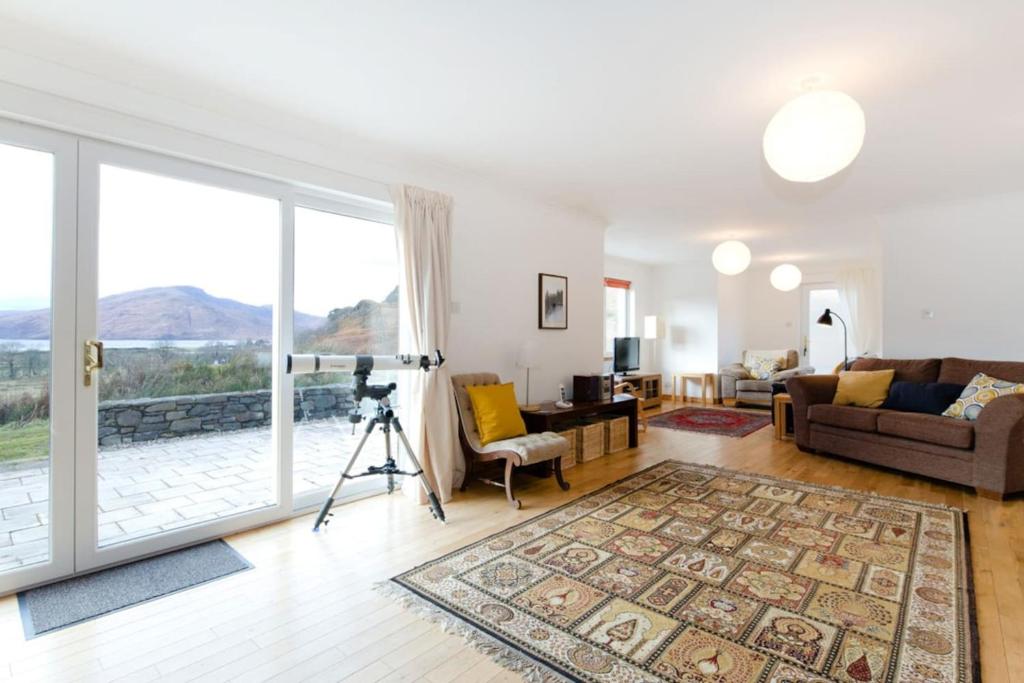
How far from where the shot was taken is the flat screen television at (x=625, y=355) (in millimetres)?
7488

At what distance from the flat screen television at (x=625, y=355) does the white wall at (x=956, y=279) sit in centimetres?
325

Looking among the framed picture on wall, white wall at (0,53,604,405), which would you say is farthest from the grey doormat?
the framed picture on wall

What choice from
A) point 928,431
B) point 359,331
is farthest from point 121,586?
point 928,431

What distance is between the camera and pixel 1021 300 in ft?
14.9

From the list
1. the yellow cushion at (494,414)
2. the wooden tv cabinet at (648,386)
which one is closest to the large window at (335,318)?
the yellow cushion at (494,414)

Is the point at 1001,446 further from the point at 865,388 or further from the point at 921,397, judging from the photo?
the point at 865,388

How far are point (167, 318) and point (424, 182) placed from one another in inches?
76.2

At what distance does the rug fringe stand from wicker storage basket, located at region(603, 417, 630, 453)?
2.93m

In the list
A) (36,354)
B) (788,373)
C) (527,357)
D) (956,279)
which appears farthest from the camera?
(788,373)

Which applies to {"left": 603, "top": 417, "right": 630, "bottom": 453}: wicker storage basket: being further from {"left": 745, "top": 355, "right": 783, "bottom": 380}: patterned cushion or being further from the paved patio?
{"left": 745, "top": 355, "right": 783, "bottom": 380}: patterned cushion

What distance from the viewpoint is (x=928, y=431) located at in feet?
12.7

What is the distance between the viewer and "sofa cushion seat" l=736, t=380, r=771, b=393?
773cm

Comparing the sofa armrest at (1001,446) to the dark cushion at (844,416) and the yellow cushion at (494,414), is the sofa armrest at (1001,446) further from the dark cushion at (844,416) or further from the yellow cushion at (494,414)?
the yellow cushion at (494,414)

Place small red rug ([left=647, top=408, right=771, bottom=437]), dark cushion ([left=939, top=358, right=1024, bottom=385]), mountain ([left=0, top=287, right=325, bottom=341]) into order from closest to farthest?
mountain ([left=0, top=287, right=325, bottom=341]), dark cushion ([left=939, top=358, right=1024, bottom=385]), small red rug ([left=647, top=408, right=771, bottom=437])
